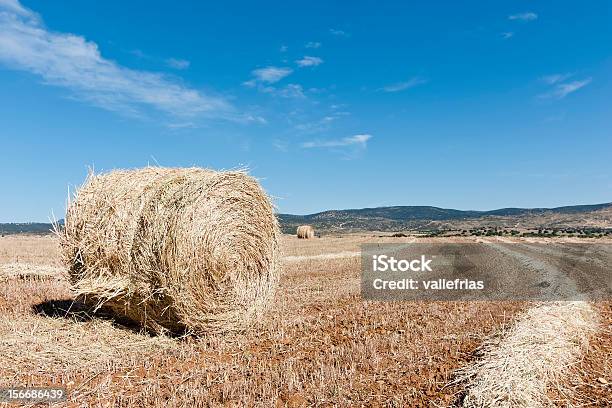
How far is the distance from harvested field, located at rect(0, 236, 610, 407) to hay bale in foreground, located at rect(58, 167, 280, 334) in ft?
1.63

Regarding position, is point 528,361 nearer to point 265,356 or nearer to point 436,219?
point 265,356

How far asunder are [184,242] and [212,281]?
1047 millimetres

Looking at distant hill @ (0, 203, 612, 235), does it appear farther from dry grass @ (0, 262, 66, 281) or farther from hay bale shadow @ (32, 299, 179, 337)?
hay bale shadow @ (32, 299, 179, 337)

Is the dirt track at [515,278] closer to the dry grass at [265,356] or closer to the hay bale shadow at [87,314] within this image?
the dry grass at [265,356]

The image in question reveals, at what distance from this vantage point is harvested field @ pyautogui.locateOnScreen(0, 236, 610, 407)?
588 centimetres

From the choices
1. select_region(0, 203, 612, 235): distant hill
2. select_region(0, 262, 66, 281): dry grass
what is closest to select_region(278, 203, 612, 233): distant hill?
select_region(0, 203, 612, 235): distant hill

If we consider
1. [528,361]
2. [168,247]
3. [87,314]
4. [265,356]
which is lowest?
[265,356]

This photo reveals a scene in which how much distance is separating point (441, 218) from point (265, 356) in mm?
171431

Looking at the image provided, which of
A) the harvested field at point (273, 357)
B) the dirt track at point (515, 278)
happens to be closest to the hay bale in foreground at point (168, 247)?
the harvested field at point (273, 357)

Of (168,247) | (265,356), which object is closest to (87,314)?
(168,247)

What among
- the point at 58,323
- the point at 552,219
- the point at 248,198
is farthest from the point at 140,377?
the point at 552,219

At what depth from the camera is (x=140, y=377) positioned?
6535 mm

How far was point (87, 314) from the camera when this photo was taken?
30.1 ft

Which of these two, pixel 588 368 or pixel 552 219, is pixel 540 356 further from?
pixel 552 219
